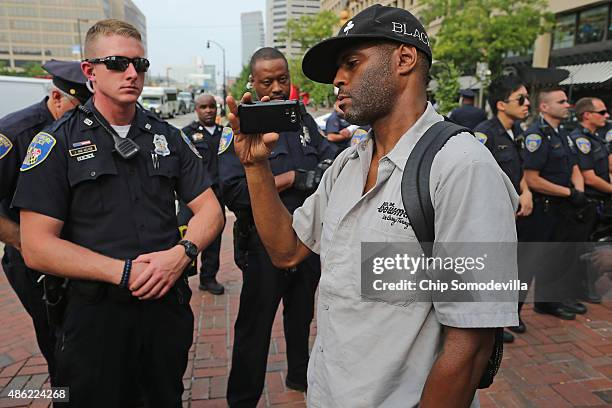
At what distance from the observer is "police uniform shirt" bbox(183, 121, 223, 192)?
5695mm

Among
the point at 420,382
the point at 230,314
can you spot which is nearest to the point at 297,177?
the point at 420,382

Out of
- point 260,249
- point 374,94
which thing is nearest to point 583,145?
point 260,249

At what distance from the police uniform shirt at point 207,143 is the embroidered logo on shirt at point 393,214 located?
425 centimetres

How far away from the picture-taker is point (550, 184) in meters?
4.24

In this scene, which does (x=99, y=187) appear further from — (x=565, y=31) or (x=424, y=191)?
(x=565, y=31)

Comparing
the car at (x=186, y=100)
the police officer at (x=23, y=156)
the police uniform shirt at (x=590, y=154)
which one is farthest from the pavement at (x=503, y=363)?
the car at (x=186, y=100)

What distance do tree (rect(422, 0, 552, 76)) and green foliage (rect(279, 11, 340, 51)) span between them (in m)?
17.8

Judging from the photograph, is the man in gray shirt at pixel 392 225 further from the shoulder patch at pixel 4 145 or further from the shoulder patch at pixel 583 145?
the shoulder patch at pixel 583 145

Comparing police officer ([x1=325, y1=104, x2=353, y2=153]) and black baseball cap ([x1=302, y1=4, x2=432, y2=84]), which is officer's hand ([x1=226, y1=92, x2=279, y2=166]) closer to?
black baseball cap ([x1=302, y1=4, x2=432, y2=84])

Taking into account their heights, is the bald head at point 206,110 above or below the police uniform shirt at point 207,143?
above

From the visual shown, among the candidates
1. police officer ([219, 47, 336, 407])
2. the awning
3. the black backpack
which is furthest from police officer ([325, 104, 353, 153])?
the awning

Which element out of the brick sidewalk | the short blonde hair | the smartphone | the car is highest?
the car

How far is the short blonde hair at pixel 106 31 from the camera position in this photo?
224 cm

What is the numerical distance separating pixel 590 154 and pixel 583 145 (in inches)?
4.6
